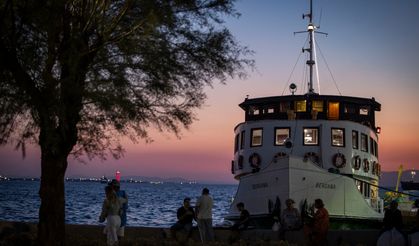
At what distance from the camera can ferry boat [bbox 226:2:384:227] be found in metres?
22.7

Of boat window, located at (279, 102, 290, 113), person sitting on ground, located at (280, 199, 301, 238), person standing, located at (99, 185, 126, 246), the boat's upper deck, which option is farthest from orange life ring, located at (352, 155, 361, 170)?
person standing, located at (99, 185, 126, 246)

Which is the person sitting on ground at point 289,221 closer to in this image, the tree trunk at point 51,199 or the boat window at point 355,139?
the tree trunk at point 51,199

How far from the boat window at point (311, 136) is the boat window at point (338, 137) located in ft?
2.55

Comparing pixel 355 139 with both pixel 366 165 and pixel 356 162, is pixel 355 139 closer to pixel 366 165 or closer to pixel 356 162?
pixel 356 162

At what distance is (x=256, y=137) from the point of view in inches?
1062

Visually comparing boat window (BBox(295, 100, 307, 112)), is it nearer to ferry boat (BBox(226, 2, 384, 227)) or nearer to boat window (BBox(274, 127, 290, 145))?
ferry boat (BBox(226, 2, 384, 227))

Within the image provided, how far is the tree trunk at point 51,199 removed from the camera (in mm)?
12594

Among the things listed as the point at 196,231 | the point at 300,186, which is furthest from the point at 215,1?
the point at 300,186

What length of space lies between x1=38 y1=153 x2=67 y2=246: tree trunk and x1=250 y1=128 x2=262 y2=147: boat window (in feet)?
49.4

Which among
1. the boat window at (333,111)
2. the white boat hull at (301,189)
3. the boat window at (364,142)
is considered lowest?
the white boat hull at (301,189)

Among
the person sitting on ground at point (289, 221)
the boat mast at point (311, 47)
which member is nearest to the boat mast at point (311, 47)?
the boat mast at point (311, 47)

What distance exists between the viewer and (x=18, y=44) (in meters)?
11.6

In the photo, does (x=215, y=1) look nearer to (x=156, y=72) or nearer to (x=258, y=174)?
(x=156, y=72)

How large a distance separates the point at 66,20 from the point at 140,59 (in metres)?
1.81
